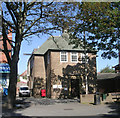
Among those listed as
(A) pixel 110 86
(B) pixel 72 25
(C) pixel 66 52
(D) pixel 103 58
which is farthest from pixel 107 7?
(A) pixel 110 86

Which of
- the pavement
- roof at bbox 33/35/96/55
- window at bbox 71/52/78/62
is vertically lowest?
the pavement

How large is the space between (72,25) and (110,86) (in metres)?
21.2

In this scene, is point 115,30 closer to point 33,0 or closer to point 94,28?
point 94,28

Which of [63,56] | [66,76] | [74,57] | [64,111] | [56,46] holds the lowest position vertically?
[64,111]

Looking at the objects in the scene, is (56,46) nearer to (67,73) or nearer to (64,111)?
(67,73)

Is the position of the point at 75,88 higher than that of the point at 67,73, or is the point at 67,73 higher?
the point at 67,73

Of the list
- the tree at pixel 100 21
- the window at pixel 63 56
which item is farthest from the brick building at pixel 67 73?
the tree at pixel 100 21

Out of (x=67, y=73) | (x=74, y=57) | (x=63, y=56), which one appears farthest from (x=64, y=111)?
(x=74, y=57)

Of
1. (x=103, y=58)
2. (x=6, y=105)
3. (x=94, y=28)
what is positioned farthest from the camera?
(x=103, y=58)

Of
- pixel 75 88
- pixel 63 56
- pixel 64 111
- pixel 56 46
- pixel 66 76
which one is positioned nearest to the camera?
pixel 64 111

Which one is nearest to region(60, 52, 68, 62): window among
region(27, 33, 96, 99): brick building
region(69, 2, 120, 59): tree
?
region(27, 33, 96, 99): brick building

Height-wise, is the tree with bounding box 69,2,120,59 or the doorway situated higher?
the tree with bounding box 69,2,120,59

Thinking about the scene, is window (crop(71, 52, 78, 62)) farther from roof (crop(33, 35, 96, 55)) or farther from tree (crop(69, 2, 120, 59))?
tree (crop(69, 2, 120, 59))

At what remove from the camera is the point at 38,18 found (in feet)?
55.4
